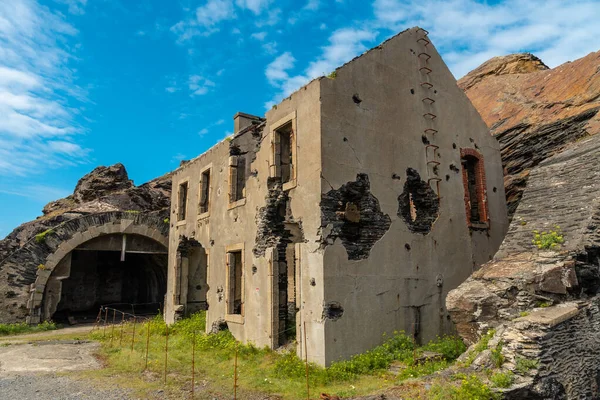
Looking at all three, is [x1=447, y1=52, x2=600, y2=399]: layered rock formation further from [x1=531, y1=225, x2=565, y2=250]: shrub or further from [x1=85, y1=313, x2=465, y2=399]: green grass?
[x1=85, y1=313, x2=465, y2=399]: green grass

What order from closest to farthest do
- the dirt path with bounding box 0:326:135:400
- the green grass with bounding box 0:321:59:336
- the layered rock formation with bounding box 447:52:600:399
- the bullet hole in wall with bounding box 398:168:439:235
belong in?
the layered rock formation with bounding box 447:52:600:399 → the dirt path with bounding box 0:326:135:400 → the bullet hole in wall with bounding box 398:168:439:235 → the green grass with bounding box 0:321:59:336

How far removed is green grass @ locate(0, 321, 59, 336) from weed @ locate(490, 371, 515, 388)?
58.6ft

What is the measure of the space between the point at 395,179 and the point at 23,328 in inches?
629

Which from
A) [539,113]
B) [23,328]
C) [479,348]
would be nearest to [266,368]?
[479,348]

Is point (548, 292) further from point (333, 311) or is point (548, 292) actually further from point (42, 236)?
point (42, 236)

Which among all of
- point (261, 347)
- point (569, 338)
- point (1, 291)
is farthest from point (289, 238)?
point (1, 291)

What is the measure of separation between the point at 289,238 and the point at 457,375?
19.5 feet

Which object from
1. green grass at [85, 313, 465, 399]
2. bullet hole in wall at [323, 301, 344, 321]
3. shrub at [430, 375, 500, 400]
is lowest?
green grass at [85, 313, 465, 399]


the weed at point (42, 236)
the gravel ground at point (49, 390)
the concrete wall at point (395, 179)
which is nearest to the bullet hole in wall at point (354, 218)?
the concrete wall at point (395, 179)

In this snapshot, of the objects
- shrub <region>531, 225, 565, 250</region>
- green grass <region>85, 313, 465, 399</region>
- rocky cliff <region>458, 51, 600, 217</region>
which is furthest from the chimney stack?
shrub <region>531, 225, 565, 250</region>

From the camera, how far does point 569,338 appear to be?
22.3 ft

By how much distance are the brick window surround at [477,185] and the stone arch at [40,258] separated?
14998 millimetres

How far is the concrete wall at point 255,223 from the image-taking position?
9781 mm

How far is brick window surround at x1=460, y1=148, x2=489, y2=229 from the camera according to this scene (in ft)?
43.3
